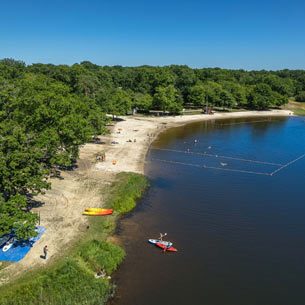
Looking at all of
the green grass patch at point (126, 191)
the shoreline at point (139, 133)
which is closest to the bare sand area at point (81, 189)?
the shoreline at point (139, 133)

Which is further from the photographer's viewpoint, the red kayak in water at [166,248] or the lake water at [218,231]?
the red kayak in water at [166,248]

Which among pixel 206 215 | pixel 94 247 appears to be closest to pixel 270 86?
pixel 206 215

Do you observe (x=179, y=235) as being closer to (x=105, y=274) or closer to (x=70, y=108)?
(x=105, y=274)

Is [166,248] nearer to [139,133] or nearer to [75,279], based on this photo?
[75,279]

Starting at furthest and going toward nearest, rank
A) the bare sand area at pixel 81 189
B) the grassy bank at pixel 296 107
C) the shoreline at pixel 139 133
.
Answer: the grassy bank at pixel 296 107 → the shoreline at pixel 139 133 → the bare sand area at pixel 81 189

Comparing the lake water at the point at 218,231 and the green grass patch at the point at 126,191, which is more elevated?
the green grass patch at the point at 126,191

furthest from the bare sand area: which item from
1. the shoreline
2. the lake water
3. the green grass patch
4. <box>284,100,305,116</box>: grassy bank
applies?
<box>284,100,305,116</box>: grassy bank

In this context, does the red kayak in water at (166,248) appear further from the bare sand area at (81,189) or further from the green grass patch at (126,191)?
the green grass patch at (126,191)

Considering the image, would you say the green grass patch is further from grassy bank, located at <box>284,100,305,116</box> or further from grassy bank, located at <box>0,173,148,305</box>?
grassy bank, located at <box>284,100,305,116</box>
